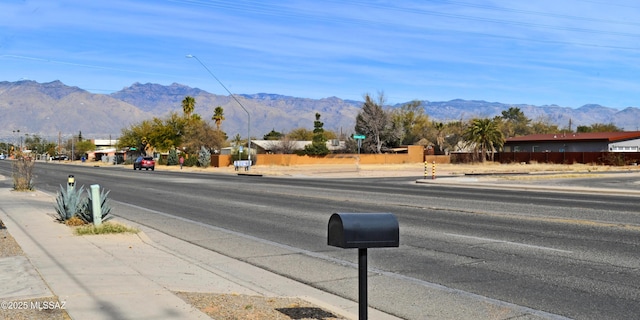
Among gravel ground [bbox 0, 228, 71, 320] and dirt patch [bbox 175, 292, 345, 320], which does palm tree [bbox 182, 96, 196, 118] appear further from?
gravel ground [bbox 0, 228, 71, 320]

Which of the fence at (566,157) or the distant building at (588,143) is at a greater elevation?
the distant building at (588,143)

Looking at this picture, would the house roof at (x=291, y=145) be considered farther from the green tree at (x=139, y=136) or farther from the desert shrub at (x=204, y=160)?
the desert shrub at (x=204, y=160)

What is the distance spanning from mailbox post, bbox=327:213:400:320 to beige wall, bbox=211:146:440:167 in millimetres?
71383

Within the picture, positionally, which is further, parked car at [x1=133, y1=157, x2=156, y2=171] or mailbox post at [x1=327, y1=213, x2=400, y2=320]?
parked car at [x1=133, y1=157, x2=156, y2=171]

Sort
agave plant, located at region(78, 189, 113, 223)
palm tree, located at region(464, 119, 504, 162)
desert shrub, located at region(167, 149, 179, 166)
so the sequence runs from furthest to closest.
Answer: desert shrub, located at region(167, 149, 179, 166) → palm tree, located at region(464, 119, 504, 162) → agave plant, located at region(78, 189, 113, 223)

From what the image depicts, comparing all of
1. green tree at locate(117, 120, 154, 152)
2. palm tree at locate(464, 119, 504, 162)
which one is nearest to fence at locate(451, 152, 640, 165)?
palm tree at locate(464, 119, 504, 162)

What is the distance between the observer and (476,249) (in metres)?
11.9

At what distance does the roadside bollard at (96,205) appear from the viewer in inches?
547

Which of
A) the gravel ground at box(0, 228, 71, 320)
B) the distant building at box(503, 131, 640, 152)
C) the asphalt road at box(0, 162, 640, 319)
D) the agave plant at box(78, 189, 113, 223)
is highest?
the distant building at box(503, 131, 640, 152)

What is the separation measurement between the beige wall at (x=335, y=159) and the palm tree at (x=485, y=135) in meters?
6.89

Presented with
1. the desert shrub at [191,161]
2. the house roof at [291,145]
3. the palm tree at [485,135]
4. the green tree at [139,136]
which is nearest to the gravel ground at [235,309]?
the desert shrub at [191,161]

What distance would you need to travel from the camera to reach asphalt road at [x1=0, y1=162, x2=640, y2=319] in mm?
8141

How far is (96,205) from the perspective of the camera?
14.2 meters

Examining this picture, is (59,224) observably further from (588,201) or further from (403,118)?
(403,118)
